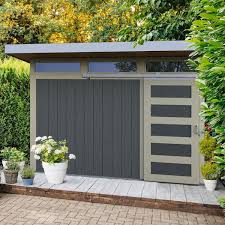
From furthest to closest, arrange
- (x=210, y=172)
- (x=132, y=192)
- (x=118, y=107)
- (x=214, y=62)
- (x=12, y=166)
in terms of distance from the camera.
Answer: (x=118, y=107)
(x=12, y=166)
(x=210, y=172)
(x=132, y=192)
(x=214, y=62)

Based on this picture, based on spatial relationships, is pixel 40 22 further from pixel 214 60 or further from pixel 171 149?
pixel 214 60

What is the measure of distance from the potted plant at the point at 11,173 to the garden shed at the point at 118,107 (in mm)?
997

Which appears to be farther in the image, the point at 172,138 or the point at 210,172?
the point at 172,138

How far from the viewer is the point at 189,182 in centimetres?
631

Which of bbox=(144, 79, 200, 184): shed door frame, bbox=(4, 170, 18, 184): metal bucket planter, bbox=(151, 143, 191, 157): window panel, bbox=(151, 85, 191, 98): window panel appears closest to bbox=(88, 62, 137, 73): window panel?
bbox=(144, 79, 200, 184): shed door frame

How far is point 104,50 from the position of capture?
19.9 feet

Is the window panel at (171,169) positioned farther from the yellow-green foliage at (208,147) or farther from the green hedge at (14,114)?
the green hedge at (14,114)

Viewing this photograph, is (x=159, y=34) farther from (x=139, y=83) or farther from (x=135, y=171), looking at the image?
(x=135, y=171)

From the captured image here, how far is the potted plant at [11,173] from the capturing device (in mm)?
6027

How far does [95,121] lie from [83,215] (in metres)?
2.33

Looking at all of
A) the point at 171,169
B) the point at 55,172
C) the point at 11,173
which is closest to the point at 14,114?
the point at 11,173

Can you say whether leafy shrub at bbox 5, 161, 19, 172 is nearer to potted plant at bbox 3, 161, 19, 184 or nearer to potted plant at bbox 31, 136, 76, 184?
potted plant at bbox 3, 161, 19, 184

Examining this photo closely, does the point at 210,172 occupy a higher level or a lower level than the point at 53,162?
lower

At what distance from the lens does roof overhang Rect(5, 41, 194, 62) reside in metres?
5.82
